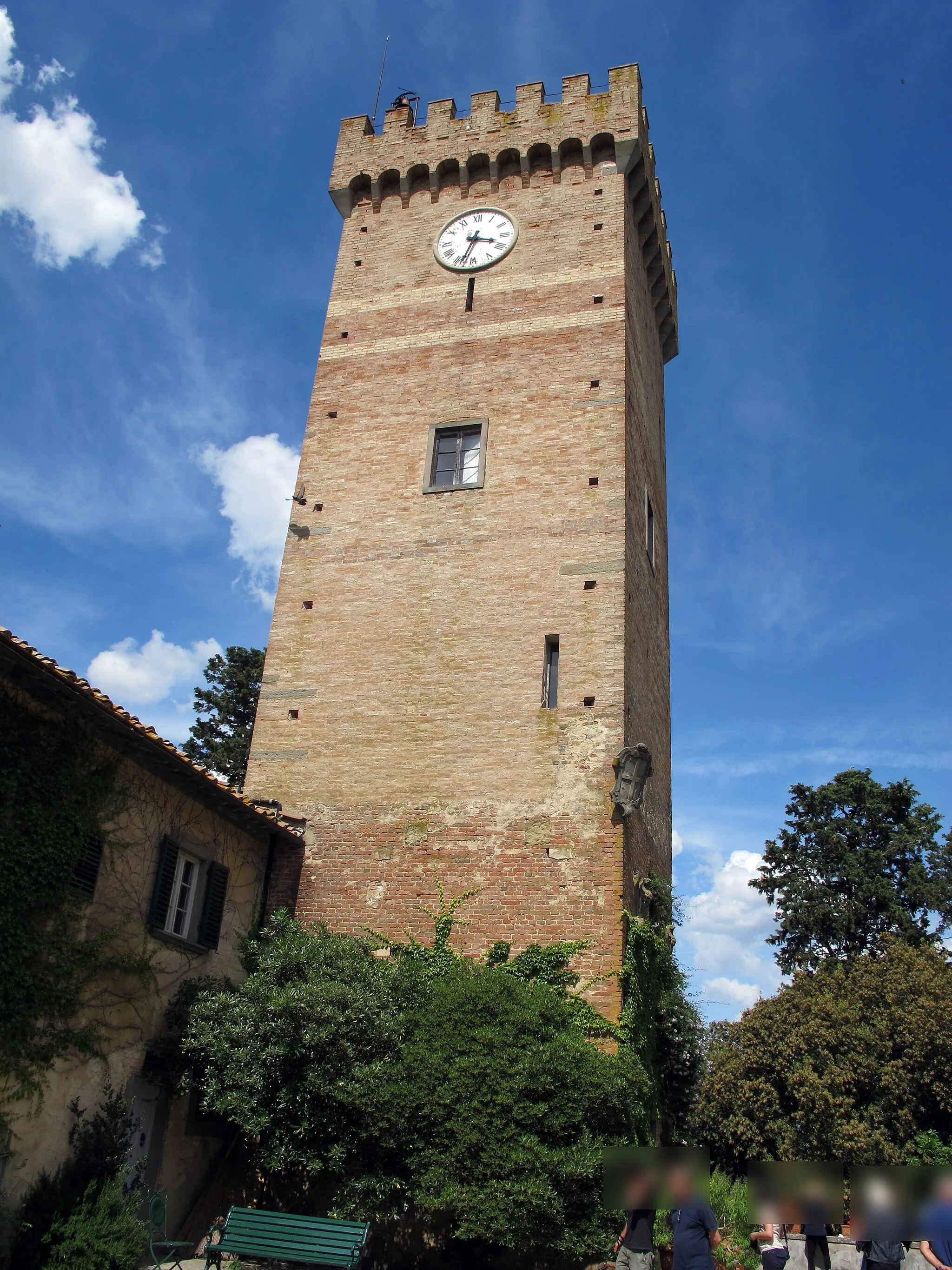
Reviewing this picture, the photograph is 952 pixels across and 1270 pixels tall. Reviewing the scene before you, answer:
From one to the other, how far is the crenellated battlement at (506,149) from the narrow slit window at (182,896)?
14780 millimetres

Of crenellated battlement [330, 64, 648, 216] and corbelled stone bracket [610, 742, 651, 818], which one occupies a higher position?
crenellated battlement [330, 64, 648, 216]

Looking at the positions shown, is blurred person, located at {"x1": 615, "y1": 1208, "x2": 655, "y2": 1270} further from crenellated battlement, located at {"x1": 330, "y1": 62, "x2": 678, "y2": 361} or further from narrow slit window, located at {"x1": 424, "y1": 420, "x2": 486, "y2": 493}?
crenellated battlement, located at {"x1": 330, "y1": 62, "x2": 678, "y2": 361}

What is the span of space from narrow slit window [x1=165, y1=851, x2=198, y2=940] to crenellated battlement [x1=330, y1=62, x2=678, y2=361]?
1478 centimetres

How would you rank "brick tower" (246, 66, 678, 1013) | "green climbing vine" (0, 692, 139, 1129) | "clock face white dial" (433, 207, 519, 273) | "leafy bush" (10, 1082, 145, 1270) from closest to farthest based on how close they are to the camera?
"leafy bush" (10, 1082, 145, 1270), "green climbing vine" (0, 692, 139, 1129), "brick tower" (246, 66, 678, 1013), "clock face white dial" (433, 207, 519, 273)

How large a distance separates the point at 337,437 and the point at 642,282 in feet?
26.2

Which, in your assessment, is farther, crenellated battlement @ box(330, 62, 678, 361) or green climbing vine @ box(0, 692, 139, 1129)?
crenellated battlement @ box(330, 62, 678, 361)

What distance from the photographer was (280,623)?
1756cm

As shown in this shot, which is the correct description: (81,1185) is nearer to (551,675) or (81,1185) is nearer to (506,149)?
(551,675)

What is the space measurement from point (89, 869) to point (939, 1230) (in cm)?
877

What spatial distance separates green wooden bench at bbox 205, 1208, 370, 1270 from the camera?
10344 millimetres

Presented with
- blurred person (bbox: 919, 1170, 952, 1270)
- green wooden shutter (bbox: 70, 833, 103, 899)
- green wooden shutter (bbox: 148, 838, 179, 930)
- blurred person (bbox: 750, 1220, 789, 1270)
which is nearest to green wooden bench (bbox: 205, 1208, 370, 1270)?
green wooden shutter (bbox: 148, 838, 179, 930)

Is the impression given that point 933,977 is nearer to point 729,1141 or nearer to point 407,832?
point 729,1141

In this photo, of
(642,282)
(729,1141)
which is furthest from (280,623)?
(729,1141)

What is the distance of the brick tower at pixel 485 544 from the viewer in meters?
14.8
